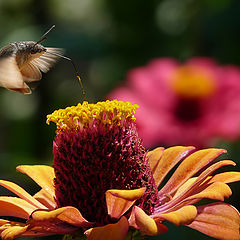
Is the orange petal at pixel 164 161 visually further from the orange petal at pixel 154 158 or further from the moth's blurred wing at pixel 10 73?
the moth's blurred wing at pixel 10 73

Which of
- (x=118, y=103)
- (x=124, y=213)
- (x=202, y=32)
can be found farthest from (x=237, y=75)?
(x=124, y=213)

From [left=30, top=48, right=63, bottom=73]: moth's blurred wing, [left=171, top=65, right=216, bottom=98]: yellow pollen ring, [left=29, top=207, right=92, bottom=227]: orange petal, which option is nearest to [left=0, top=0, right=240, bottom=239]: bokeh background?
[left=171, top=65, right=216, bottom=98]: yellow pollen ring

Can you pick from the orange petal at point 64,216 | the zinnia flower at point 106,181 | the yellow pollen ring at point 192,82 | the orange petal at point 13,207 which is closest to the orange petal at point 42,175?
the zinnia flower at point 106,181

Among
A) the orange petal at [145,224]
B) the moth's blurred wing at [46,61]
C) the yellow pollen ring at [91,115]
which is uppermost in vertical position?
the moth's blurred wing at [46,61]

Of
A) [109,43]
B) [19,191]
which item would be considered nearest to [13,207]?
[19,191]

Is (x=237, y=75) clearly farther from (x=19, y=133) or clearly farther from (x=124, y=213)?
(x=19, y=133)

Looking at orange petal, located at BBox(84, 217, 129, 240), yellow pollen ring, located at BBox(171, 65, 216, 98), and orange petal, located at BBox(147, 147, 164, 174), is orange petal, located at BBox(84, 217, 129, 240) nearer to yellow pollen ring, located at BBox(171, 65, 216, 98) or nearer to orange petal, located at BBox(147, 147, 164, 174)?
orange petal, located at BBox(147, 147, 164, 174)
